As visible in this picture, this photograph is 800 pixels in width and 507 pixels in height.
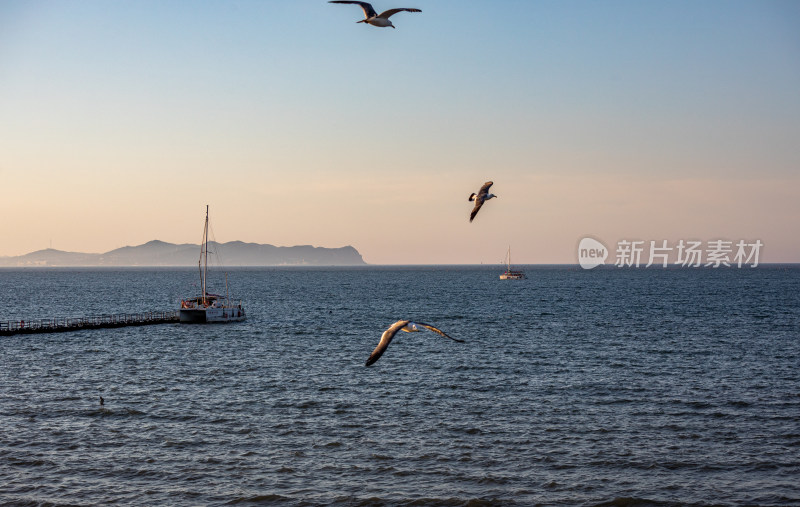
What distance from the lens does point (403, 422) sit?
3525cm

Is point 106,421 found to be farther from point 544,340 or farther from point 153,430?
point 544,340

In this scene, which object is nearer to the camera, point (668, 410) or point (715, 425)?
point (715, 425)

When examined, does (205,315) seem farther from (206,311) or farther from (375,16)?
(375,16)

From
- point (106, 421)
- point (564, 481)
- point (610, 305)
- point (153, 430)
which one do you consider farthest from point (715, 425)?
point (610, 305)

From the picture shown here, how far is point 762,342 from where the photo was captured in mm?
66000

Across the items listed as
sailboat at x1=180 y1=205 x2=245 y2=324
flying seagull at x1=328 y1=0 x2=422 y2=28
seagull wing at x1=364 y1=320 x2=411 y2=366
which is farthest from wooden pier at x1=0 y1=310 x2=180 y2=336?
flying seagull at x1=328 y1=0 x2=422 y2=28

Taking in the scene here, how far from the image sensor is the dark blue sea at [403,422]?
26630 mm

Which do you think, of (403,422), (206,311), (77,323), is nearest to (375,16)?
(403,422)

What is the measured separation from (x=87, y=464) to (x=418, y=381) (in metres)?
22.5

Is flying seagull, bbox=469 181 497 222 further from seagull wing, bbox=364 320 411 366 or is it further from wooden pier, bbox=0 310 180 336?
wooden pier, bbox=0 310 180 336

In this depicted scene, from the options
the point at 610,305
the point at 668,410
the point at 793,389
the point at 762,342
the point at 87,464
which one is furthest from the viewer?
the point at 610,305

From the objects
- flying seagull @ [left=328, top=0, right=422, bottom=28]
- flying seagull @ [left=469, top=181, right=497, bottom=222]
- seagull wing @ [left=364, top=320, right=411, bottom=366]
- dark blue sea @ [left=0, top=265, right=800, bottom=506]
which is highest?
flying seagull @ [left=328, top=0, right=422, bottom=28]

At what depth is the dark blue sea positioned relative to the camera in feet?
87.4

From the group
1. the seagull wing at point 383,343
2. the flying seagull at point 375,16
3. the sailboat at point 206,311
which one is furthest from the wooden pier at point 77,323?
the flying seagull at point 375,16
